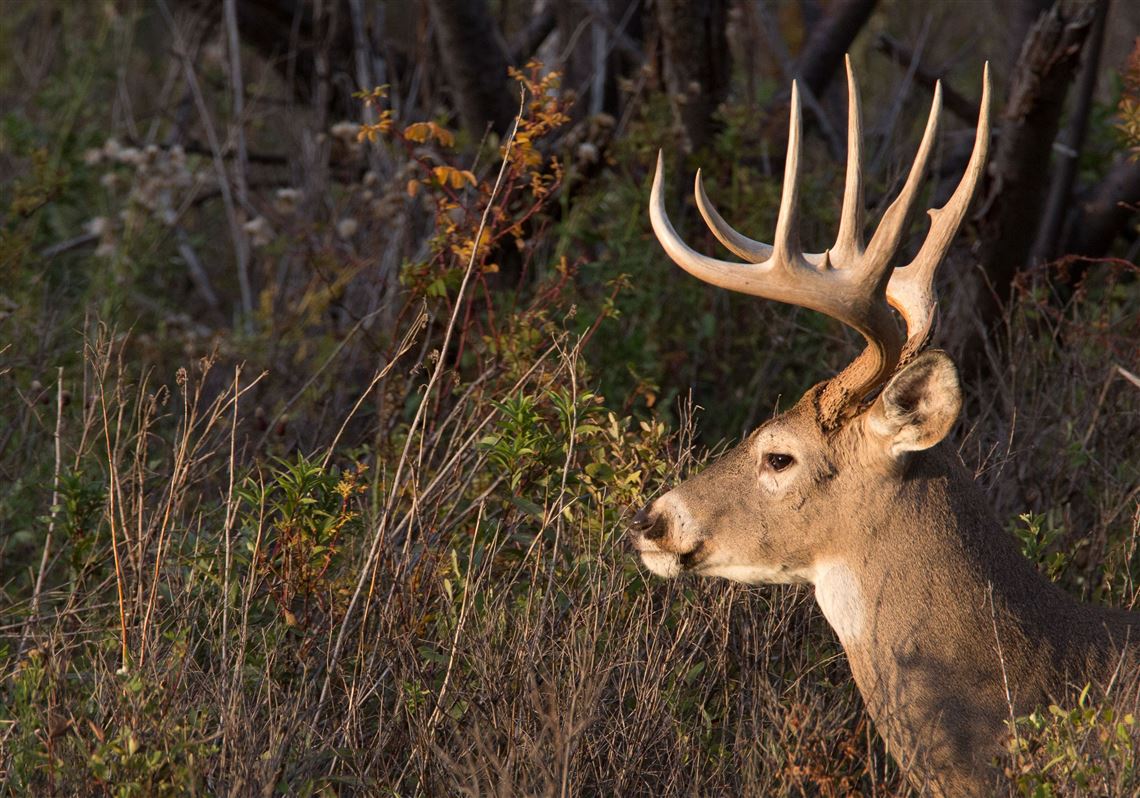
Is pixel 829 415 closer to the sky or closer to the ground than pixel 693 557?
closer to the sky

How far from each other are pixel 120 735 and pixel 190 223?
675cm

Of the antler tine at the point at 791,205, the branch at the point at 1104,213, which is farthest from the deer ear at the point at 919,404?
the branch at the point at 1104,213

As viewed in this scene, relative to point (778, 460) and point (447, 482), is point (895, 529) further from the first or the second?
point (447, 482)

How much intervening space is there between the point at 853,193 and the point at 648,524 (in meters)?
0.97

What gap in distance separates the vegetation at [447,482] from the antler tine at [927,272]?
0.82 m

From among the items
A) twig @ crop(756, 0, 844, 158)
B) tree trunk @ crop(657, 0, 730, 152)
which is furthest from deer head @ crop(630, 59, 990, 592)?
twig @ crop(756, 0, 844, 158)

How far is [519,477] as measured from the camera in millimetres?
3744

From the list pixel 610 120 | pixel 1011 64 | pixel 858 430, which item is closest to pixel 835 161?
pixel 1011 64

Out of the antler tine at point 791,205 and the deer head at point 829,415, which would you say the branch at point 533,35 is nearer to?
the deer head at point 829,415

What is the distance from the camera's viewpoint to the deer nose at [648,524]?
3.51 metres

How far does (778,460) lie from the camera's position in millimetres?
3445

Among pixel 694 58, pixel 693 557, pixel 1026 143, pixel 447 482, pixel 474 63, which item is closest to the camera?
pixel 693 557

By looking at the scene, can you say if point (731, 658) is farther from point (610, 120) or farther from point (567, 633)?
point (610, 120)

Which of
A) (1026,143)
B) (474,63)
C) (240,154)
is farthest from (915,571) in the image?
(240,154)
